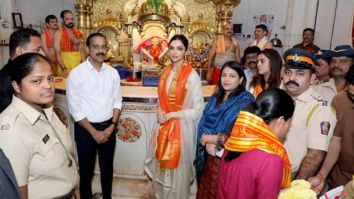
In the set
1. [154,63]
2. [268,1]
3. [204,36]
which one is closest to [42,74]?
[154,63]

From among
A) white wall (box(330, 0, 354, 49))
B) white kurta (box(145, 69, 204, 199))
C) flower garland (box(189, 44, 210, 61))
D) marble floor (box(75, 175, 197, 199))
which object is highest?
white wall (box(330, 0, 354, 49))

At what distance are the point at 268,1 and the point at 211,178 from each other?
215 inches

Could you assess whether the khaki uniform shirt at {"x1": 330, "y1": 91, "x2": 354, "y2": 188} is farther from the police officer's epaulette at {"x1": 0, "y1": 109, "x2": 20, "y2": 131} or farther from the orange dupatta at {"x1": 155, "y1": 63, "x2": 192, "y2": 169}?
the police officer's epaulette at {"x1": 0, "y1": 109, "x2": 20, "y2": 131}

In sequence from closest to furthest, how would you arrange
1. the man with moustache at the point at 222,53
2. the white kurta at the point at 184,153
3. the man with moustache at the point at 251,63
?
the white kurta at the point at 184,153 → the man with moustache at the point at 251,63 → the man with moustache at the point at 222,53

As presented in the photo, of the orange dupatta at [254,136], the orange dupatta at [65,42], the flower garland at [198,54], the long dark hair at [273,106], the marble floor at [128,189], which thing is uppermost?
the orange dupatta at [65,42]

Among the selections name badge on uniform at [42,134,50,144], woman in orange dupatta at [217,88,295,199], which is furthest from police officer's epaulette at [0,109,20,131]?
woman in orange dupatta at [217,88,295,199]

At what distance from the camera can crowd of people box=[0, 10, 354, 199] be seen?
3.73 feet

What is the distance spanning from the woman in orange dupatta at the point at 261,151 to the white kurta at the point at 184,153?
1101mm

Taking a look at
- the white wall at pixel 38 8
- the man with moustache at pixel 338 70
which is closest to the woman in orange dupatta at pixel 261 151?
the man with moustache at pixel 338 70

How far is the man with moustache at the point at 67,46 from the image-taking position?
434cm

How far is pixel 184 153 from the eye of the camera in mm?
2396

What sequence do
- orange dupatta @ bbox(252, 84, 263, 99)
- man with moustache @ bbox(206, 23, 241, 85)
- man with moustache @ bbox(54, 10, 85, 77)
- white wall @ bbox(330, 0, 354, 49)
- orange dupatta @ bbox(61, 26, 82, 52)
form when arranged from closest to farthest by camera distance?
orange dupatta @ bbox(252, 84, 263, 99) → man with moustache @ bbox(54, 10, 85, 77) → white wall @ bbox(330, 0, 354, 49) → orange dupatta @ bbox(61, 26, 82, 52) → man with moustache @ bbox(206, 23, 241, 85)

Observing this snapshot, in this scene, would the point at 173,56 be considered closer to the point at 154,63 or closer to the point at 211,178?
the point at 211,178

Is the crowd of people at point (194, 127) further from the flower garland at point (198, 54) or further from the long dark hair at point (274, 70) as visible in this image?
the flower garland at point (198, 54)
